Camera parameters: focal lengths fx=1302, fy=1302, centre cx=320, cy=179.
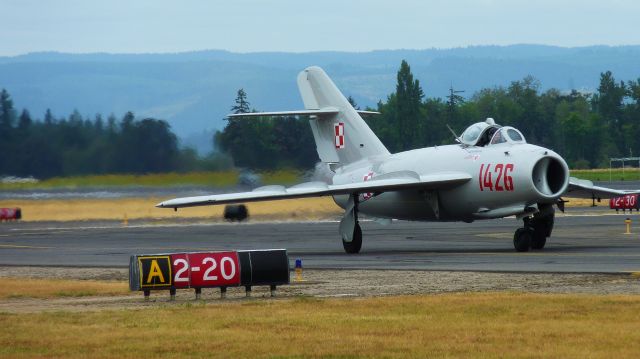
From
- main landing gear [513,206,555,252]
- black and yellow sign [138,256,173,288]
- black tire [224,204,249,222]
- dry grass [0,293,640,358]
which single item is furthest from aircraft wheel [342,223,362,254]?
black tire [224,204,249,222]

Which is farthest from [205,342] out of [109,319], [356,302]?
[356,302]

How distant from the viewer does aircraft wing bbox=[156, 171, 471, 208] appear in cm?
3322

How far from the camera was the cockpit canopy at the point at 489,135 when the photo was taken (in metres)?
33.0

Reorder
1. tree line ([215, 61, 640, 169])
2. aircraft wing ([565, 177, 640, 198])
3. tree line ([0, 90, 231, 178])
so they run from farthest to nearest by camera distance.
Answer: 1. tree line ([0, 90, 231, 178])
2. tree line ([215, 61, 640, 169])
3. aircraft wing ([565, 177, 640, 198])

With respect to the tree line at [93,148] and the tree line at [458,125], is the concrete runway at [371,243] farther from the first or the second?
the tree line at [458,125]

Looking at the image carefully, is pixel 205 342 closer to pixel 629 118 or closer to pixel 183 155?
pixel 183 155

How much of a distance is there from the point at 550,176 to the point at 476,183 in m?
1.85

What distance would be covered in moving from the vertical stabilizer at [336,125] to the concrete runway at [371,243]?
2797mm

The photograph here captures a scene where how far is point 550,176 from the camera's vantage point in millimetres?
32594

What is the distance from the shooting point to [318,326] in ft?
57.8

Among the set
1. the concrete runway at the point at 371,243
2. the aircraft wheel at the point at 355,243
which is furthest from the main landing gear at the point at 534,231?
the aircraft wheel at the point at 355,243

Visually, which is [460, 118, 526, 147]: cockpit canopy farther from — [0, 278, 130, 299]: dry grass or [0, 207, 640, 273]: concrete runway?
[0, 278, 130, 299]: dry grass

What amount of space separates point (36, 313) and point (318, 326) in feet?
16.7

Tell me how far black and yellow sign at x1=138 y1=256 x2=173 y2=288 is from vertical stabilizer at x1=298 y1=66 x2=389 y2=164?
54.3 ft
